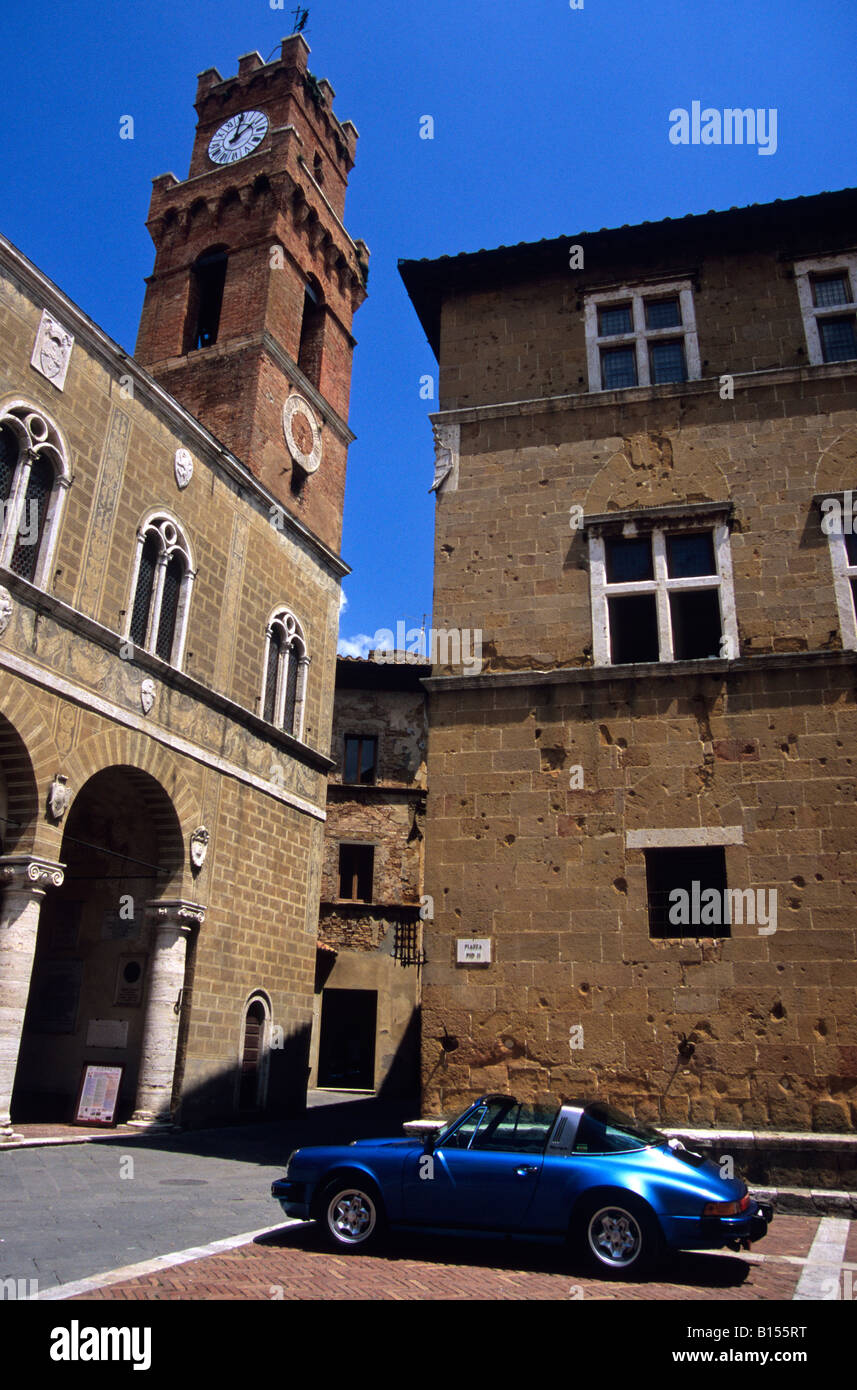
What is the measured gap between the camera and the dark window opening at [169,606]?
56.9ft

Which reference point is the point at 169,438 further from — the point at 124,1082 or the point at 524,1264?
the point at 524,1264

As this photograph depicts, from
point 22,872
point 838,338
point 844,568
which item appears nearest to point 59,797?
point 22,872

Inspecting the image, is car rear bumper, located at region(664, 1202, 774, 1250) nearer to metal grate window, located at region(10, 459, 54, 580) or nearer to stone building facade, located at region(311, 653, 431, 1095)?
metal grate window, located at region(10, 459, 54, 580)

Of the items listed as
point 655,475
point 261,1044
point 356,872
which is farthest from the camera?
point 356,872

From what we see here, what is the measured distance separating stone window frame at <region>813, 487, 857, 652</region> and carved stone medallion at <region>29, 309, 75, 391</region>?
11.6 meters

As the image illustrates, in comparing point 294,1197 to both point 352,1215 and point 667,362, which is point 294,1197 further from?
point 667,362

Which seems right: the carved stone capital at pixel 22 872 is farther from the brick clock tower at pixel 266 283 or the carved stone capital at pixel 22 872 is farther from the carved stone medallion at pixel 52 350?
the brick clock tower at pixel 266 283

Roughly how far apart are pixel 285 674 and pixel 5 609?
855cm

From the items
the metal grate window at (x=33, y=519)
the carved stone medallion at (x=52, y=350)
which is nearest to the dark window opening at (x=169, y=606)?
the metal grate window at (x=33, y=519)

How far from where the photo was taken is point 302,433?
24.0 metres

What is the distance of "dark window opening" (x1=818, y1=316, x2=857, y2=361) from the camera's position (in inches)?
503

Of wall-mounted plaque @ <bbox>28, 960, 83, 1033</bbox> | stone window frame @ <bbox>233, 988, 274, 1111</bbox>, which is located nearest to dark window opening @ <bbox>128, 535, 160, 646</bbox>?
wall-mounted plaque @ <bbox>28, 960, 83, 1033</bbox>

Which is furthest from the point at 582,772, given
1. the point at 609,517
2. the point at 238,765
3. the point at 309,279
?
the point at 309,279

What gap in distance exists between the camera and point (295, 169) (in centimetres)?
2600
